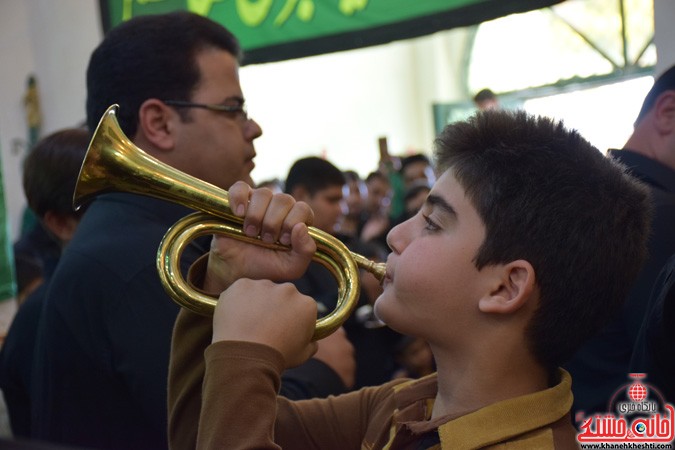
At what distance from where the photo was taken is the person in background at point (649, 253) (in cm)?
201

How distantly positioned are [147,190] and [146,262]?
0.25 m

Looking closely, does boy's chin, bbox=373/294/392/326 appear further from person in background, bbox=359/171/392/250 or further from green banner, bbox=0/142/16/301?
person in background, bbox=359/171/392/250

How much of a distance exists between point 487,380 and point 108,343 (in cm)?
79

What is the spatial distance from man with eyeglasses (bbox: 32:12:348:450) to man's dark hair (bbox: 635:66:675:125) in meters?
1.16

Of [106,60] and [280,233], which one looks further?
[106,60]

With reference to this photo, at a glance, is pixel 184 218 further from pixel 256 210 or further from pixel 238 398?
pixel 238 398

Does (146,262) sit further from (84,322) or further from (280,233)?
(280,233)

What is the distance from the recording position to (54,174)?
8.30ft

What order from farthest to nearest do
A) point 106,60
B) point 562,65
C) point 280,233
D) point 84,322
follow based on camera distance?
point 562,65
point 106,60
point 84,322
point 280,233

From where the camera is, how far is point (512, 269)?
4.51 feet

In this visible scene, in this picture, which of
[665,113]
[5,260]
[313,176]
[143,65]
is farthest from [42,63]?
[665,113]

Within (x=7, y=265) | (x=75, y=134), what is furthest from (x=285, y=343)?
(x=7, y=265)

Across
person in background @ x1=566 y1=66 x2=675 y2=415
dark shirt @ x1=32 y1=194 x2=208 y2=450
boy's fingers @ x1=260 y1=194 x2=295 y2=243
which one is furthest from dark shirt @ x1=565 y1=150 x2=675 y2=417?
dark shirt @ x1=32 y1=194 x2=208 y2=450

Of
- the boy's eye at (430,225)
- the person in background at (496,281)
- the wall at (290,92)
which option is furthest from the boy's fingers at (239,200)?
the wall at (290,92)
